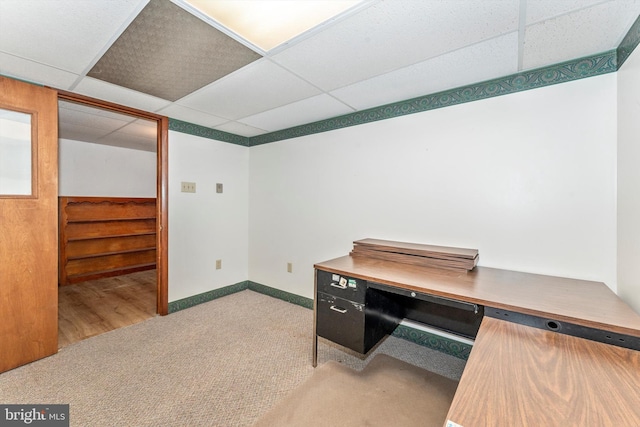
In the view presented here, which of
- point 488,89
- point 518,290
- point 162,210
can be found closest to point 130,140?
point 162,210

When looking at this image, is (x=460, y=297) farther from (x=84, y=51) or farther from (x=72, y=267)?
(x=72, y=267)

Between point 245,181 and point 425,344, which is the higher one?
point 245,181

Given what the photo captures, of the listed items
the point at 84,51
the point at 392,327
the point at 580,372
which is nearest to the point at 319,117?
the point at 84,51

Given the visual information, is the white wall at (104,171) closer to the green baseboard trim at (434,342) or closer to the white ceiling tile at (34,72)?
the white ceiling tile at (34,72)

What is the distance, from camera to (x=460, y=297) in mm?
1340

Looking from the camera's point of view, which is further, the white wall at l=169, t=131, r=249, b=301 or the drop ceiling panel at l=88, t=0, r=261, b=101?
the white wall at l=169, t=131, r=249, b=301

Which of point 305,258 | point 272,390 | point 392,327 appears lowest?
point 272,390

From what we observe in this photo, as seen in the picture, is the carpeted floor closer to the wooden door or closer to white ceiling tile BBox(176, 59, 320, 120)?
the wooden door

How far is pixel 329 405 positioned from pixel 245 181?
2995 millimetres

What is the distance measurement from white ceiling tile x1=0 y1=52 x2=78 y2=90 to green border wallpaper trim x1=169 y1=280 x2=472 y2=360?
2.20 meters

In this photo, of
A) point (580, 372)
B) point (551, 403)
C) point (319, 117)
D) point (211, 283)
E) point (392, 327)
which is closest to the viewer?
point (551, 403)

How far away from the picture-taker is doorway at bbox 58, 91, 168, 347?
8.82 feet

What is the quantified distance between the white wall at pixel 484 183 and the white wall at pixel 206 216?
95cm

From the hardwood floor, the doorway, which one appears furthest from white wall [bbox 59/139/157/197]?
the hardwood floor
